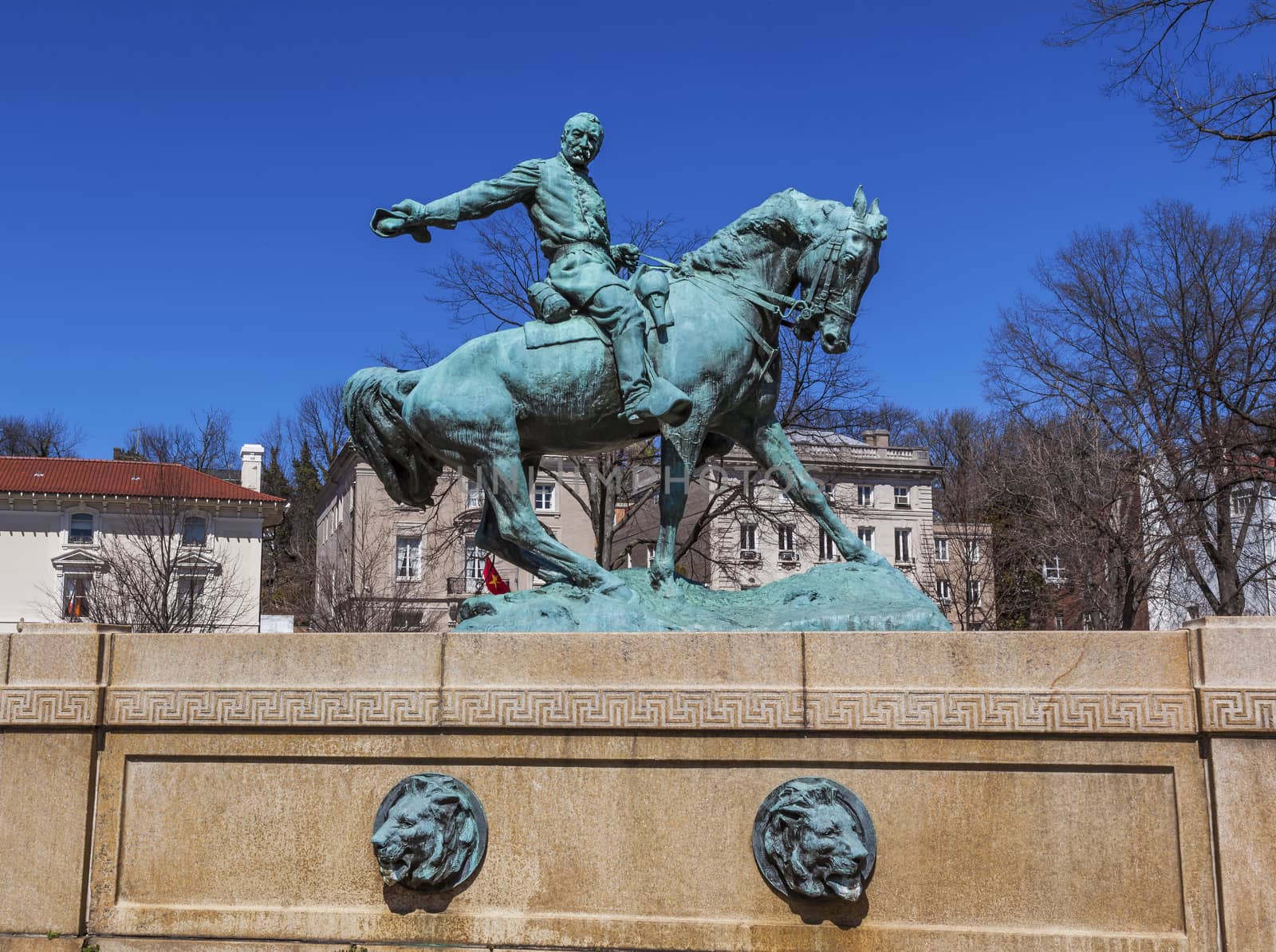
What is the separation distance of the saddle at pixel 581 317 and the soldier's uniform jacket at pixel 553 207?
0.25m

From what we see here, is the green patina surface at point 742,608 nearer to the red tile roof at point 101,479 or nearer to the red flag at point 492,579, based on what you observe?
the red flag at point 492,579

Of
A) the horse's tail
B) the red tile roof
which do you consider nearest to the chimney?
the red tile roof

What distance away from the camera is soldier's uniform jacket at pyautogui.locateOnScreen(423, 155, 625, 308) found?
7191mm

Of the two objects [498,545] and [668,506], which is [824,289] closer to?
[668,506]

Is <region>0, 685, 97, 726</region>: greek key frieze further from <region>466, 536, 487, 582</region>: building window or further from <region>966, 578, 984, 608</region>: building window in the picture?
<region>966, 578, 984, 608</region>: building window

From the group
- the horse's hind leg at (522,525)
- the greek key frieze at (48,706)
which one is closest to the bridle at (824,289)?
the horse's hind leg at (522,525)

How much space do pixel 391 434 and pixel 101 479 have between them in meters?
37.7

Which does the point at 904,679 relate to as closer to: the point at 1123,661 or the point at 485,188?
the point at 1123,661

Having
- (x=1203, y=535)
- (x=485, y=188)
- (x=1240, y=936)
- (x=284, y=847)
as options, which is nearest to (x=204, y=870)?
(x=284, y=847)

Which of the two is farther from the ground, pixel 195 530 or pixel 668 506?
pixel 195 530

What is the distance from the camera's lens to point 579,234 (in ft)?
23.8

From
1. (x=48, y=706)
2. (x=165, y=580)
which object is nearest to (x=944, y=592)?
(x=165, y=580)

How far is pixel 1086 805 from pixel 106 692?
5029 millimetres

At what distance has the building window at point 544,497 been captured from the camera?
38188 millimetres
